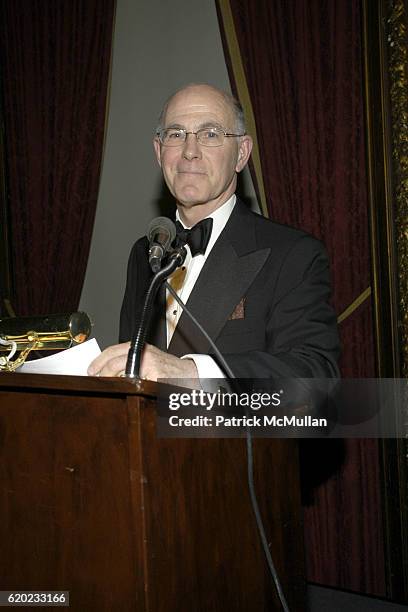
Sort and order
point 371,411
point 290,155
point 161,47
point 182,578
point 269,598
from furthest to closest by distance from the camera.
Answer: point 161,47 < point 290,155 < point 371,411 < point 269,598 < point 182,578

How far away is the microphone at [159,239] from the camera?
60.0 inches

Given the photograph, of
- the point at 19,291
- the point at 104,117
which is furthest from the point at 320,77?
the point at 19,291

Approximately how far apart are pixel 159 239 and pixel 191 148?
934 mm

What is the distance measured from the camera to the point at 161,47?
12.2ft

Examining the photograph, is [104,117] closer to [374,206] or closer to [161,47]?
[161,47]

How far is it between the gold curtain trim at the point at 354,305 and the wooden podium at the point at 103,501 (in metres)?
1.66

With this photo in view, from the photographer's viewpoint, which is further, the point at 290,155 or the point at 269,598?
the point at 290,155

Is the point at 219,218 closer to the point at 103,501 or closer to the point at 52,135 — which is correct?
the point at 103,501

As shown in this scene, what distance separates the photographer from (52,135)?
3934 mm

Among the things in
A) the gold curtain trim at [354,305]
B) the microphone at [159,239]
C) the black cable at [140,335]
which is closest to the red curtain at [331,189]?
the gold curtain trim at [354,305]

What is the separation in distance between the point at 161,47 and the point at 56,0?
687 millimetres

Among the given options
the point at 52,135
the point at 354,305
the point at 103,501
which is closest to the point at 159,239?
the point at 103,501

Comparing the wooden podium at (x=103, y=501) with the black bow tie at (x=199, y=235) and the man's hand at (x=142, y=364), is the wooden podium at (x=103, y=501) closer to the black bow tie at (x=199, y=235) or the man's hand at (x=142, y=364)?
the man's hand at (x=142, y=364)

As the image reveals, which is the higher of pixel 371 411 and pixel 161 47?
pixel 161 47
